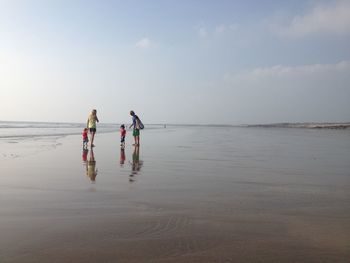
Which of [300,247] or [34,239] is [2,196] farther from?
[300,247]

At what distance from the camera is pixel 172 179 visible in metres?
8.56

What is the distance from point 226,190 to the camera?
284 inches

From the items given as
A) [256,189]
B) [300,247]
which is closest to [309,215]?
[300,247]

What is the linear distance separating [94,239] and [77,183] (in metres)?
3.88

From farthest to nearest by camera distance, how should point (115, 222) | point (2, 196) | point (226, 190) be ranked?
point (226, 190) → point (2, 196) → point (115, 222)

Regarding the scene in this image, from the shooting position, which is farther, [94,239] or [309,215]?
[309,215]

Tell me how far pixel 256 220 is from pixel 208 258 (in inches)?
62.4

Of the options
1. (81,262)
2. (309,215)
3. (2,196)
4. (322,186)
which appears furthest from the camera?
(322,186)

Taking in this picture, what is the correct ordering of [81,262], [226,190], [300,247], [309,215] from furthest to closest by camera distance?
[226,190] → [309,215] → [300,247] → [81,262]

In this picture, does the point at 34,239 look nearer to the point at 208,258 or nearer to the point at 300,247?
the point at 208,258

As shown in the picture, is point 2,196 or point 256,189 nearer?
point 2,196

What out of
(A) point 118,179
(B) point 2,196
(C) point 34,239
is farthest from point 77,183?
(C) point 34,239

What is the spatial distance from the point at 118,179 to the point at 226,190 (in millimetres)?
2674

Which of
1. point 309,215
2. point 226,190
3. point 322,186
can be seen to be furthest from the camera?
point 322,186
